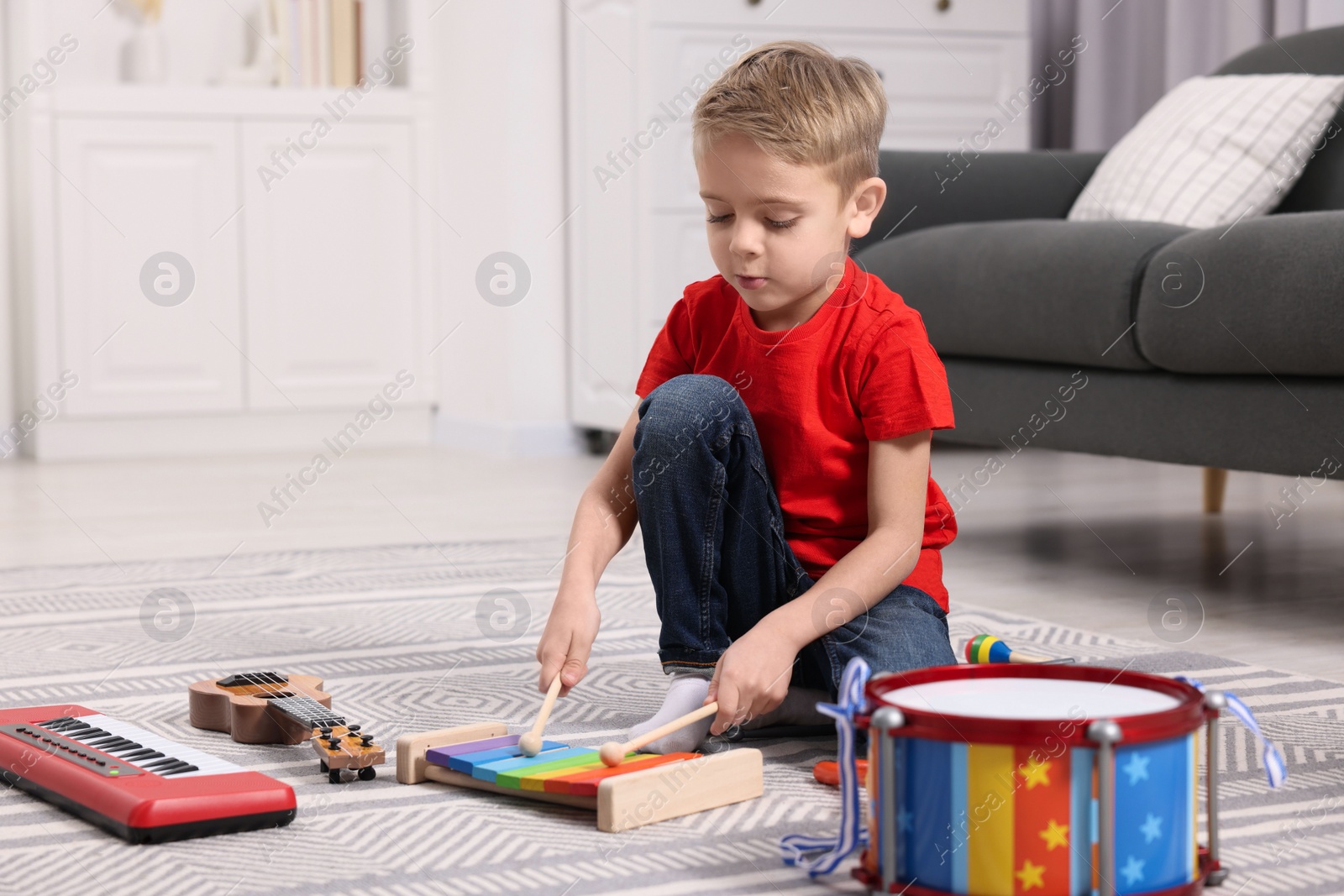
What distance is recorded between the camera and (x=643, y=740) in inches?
35.5

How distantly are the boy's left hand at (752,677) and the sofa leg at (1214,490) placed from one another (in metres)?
1.48

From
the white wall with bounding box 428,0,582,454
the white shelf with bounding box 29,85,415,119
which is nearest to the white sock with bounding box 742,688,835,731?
the white wall with bounding box 428,0,582,454

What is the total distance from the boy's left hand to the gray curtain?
222 centimetres

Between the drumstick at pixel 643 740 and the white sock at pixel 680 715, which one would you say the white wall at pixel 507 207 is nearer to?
the white sock at pixel 680 715

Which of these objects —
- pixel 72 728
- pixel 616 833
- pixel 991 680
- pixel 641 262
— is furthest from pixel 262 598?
pixel 641 262

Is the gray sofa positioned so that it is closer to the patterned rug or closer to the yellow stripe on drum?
the patterned rug

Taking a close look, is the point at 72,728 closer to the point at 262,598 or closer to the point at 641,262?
the point at 262,598

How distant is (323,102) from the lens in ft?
10.8

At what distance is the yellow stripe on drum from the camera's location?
2.18 feet

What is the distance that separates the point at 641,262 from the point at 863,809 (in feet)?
7.08

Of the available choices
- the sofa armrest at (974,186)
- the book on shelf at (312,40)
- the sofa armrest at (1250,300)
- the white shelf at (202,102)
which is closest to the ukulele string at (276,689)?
the sofa armrest at (1250,300)

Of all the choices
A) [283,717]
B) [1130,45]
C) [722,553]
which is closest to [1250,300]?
[722,553]

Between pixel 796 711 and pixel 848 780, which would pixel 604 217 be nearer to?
pixel 796 711

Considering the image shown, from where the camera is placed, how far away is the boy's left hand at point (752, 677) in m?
0.91
